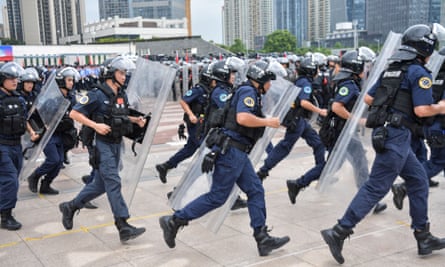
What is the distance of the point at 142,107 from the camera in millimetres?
5230

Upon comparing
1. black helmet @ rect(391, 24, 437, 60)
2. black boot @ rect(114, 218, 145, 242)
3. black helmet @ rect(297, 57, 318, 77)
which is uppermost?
black helmet @ rect(391, 24, 437, 60)

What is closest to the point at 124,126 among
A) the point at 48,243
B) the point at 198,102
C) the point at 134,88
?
the point at 134,88

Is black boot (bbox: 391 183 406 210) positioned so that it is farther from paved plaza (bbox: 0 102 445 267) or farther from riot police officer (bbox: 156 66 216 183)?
riot police officer (bbox: 156 66 216 183)

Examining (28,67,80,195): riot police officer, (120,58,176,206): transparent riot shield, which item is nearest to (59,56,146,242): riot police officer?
(120,58,176,206): transparent riot shield

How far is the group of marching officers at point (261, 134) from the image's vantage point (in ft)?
13.4

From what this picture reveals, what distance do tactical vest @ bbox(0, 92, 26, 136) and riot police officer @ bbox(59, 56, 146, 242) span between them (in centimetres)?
100

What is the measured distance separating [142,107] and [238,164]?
1425 mm

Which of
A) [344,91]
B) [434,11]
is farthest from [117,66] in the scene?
[434,11]

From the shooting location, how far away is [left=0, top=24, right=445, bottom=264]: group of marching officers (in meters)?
4.07

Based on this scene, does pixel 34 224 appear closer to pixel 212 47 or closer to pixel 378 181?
pixel 378 181

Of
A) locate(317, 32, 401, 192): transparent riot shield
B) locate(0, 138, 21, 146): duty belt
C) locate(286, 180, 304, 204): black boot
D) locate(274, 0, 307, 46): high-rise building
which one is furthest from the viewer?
locate(274, 0, 307, 46): high-rise building

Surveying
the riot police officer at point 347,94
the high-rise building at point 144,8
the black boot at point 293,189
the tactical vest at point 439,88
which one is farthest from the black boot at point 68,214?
the high-rise building at point 144,8

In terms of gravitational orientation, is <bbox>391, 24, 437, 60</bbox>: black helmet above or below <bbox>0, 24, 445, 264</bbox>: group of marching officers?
above

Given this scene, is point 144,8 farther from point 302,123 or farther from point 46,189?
point 302,123
